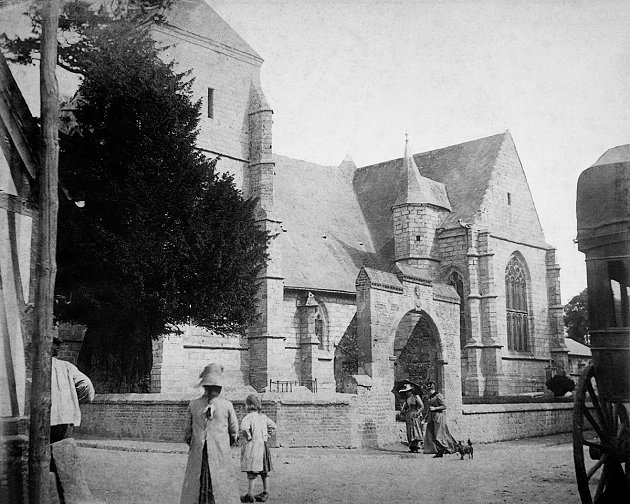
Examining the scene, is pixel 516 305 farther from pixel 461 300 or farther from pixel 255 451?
pixel 255 451

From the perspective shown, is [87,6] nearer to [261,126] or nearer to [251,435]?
[251,435]

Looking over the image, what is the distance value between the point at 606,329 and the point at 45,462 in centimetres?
623

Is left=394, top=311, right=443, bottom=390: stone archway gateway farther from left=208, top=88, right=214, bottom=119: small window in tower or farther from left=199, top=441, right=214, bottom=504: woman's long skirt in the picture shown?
left=199, top=441, right=214, bottom=504: woman's long skirt

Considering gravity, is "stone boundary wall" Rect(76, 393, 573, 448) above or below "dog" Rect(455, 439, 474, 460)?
above

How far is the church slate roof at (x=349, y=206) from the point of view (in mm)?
31812

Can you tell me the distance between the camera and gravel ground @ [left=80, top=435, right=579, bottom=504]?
10.1 meters

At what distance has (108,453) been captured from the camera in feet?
44.6

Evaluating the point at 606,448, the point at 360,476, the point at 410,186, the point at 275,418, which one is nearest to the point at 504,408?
the point at 275,418

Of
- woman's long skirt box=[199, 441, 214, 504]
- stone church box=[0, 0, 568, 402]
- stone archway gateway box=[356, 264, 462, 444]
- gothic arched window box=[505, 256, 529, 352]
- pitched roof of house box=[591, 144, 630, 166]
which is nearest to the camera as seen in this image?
woman's long skirt box=[199, 441, 214, 504]

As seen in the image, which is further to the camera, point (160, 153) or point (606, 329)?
point (160, 153)

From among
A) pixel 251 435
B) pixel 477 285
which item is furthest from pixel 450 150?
pixel 251 435

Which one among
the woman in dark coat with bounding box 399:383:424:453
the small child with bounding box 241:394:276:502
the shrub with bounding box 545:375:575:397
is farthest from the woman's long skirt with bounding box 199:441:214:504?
the shrub with bounding box 545:375:575:397

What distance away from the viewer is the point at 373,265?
34812 mm

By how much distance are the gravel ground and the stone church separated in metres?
3.29
